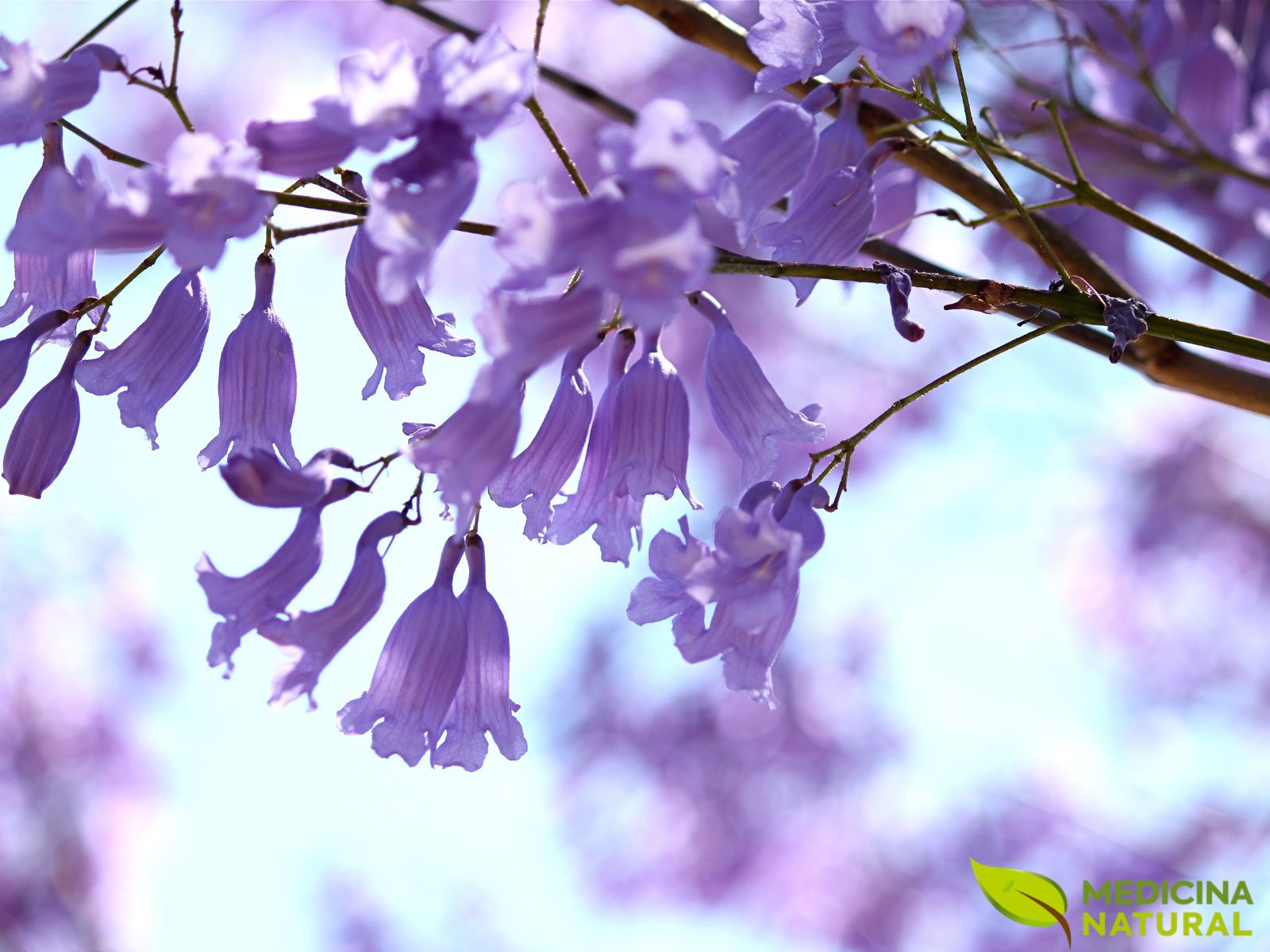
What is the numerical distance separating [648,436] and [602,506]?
0.06 m

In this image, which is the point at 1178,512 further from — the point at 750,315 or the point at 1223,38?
the point at 1223,38

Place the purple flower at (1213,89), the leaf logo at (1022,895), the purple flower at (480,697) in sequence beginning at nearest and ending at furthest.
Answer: the purple flower at (480,697) < the leaf logo at (1022,895) < the purple flower at (1213,89)

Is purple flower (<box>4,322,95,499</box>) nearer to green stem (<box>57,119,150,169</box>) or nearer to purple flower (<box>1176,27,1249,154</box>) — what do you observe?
green stem (<box>57,119,150,169</box>)

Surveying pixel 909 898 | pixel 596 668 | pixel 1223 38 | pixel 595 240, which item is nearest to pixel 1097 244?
pixel 1223 38

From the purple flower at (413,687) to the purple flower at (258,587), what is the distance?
0.10m

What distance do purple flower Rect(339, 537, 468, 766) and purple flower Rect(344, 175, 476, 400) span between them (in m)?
0.15

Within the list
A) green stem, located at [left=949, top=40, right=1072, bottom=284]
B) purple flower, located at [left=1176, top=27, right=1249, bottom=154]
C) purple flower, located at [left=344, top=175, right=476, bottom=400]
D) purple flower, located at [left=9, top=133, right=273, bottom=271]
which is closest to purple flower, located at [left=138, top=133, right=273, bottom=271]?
purple flower, located at [left=9, top=133, right=273, bottom=271]

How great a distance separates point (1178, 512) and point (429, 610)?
16.7 ft

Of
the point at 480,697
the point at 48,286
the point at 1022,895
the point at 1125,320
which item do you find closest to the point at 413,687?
the point at 480,697

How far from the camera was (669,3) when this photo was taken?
1.05 meters

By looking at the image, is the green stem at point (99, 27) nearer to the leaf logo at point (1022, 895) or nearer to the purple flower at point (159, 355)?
the purple flower at point (159, 355)

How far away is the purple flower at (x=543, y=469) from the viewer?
2.84 feet

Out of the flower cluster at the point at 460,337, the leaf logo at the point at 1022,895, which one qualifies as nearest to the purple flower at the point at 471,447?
the flower cluster at the point at 460,337

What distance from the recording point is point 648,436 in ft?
2.78
